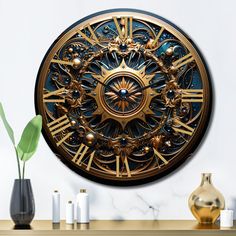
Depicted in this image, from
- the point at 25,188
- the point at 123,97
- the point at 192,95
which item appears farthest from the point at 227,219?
the point at 25,188

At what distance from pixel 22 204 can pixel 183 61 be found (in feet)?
3.06

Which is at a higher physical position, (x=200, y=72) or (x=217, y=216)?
(x=200, y=72)

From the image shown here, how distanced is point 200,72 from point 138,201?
0.64 meters

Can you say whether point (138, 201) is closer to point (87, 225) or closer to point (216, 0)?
point (87, 225)

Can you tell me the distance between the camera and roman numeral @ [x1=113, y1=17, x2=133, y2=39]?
8.57ft

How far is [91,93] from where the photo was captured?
2602 mm

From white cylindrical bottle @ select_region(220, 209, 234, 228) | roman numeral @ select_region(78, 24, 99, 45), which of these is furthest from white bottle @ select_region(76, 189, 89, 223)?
A: roman numeral @ select_region(78, 24, 99, 45)

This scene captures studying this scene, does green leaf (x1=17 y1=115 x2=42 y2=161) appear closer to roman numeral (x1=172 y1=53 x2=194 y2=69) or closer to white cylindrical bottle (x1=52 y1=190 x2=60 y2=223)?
white cylindrical bottle (x1=52 y1=190 x2=60 y2=223)

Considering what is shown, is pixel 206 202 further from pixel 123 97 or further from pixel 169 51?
pixel 169 51

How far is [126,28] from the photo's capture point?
2.61 metres

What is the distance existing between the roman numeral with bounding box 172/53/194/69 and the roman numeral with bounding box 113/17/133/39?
0.76ft

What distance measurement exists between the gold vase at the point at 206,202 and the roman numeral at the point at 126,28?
701 mm

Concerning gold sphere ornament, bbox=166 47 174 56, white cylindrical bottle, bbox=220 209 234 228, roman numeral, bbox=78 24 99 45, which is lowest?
white cylindrical bottle, bbox=220 209 234 228

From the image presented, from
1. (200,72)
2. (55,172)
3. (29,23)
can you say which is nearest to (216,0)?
(200,72)
